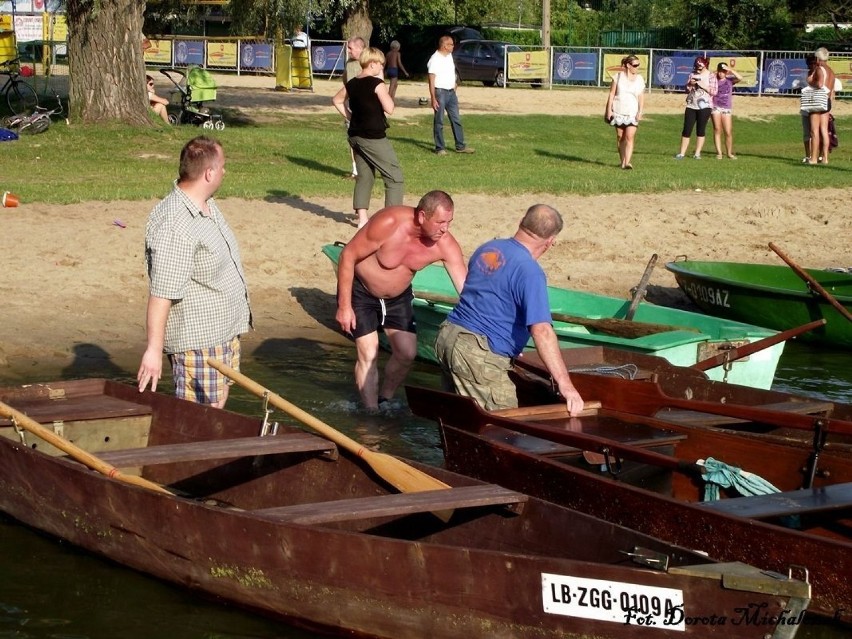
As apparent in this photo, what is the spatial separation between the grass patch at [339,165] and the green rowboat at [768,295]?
422 centimetres

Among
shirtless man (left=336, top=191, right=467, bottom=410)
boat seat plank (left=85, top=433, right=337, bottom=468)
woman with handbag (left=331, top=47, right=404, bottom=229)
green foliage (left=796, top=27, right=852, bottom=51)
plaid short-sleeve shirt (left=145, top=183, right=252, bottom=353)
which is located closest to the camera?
boat seat plank (left=85, top=433, right=337, bottom=468)

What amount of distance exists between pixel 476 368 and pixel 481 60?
113 ft

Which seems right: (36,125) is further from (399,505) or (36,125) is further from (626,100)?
(399,505)

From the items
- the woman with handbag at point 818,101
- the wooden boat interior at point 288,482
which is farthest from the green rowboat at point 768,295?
the woman with handbag at point 818,101

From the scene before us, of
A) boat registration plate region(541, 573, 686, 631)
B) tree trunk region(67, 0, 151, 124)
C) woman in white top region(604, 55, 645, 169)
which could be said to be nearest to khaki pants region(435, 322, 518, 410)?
boat registration plate region(541, 573, 686, 631)

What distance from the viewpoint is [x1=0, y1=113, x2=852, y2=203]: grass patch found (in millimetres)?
17703

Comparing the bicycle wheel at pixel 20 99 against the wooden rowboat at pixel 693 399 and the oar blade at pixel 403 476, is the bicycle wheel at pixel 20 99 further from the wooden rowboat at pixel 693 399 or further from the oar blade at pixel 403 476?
the oar blade at pixel 403 476

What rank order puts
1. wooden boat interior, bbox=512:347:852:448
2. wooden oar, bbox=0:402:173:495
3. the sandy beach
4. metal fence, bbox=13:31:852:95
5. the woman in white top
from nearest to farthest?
wooden oar, bbox=0:402:173:495, wooden boat interior, bbox=512:347:852:448, the sandy beach, the woman in white top, metal fence, bbox=13:31:852:95

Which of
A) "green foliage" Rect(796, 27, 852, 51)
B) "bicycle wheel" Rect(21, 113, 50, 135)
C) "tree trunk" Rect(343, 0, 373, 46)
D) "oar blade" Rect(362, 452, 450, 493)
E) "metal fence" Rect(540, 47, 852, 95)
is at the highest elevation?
"green foliage" Rect(796, 27, 852, 51)

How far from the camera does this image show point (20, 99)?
84.8 feet

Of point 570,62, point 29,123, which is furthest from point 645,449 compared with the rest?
point 570,62

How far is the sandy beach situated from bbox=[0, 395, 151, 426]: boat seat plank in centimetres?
262

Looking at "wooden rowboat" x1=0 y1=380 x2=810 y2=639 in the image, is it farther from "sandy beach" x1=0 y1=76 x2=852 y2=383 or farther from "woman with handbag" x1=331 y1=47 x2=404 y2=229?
"woman with handbag" x1=331 y1=47 x2=404 y2=229

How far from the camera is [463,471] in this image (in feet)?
25.5
